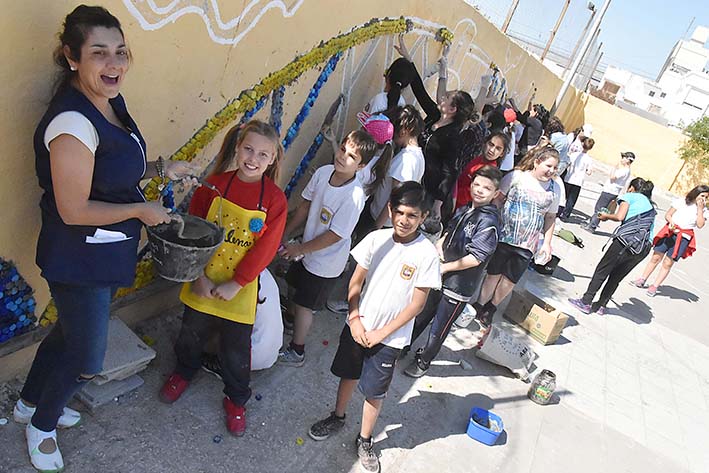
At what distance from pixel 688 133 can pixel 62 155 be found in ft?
90.1

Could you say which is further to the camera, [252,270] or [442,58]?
[442,58]

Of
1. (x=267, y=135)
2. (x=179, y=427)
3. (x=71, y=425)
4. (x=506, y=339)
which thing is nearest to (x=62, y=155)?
(x=267, y=135)

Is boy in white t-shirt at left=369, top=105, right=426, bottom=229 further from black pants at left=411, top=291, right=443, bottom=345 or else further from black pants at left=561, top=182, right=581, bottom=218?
black pants at left=561, top=182, right=581, bottom=218

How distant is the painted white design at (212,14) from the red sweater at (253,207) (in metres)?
0.80

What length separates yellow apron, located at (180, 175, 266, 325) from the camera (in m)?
2.62

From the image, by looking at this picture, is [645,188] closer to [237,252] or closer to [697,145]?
[237,252]

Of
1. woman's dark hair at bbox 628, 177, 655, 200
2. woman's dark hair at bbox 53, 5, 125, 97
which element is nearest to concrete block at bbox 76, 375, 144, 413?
woman's dark hair at bbox 53, 5, 125, 97

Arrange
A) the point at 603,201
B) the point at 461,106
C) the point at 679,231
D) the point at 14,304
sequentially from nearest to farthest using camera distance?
1. the point at 14,304
2. the point at 461,106
3. the point at 679,231
4. the point at 603,201

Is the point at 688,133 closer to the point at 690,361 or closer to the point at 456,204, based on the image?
the point at 690,361

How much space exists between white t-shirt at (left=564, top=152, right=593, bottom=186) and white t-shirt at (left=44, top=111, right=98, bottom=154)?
996 centimetres

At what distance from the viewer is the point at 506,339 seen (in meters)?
4.45

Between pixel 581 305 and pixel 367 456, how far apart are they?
4.67 m

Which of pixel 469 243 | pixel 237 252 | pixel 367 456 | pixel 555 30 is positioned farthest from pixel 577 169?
pixel 237 252

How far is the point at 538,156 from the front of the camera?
4359 millimetres
